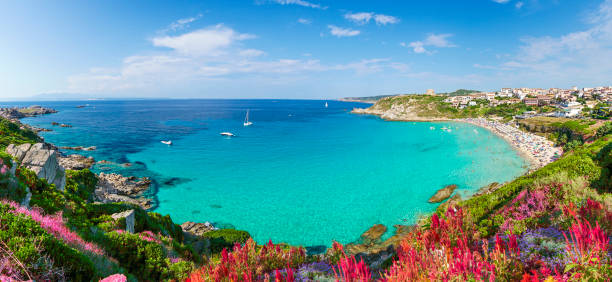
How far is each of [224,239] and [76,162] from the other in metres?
36.7

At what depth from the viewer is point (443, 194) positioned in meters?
29.3

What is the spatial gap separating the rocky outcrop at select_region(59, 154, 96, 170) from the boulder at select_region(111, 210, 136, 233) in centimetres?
3352

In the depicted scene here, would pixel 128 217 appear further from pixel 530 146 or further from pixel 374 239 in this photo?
pixel 530 146

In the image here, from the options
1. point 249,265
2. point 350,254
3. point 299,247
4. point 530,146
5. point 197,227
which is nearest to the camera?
point 249,265

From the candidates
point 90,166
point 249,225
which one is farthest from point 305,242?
point 90,166

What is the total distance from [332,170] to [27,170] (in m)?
35.5

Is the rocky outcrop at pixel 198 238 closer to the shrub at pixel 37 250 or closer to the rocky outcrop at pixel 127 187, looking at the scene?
the rocky outcrop at pixel 127 187

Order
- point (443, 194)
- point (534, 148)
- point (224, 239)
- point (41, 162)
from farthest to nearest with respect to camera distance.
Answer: point (534, 148) → point (443, 194) → point (224, 239) → point (41, 162)

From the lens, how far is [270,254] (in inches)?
232

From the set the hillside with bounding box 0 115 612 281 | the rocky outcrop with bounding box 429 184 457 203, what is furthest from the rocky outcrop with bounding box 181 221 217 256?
the rocky outcrop with bounding box 429 184 457 203

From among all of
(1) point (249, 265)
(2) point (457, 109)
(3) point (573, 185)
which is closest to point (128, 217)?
(1) point (249, 265)

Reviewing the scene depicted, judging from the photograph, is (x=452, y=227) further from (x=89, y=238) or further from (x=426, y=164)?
(x=426, y=164)

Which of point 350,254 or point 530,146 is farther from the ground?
point 350,254

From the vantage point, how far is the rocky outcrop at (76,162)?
36.0 metres
